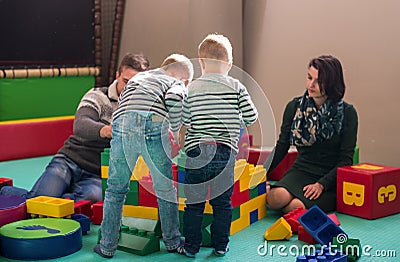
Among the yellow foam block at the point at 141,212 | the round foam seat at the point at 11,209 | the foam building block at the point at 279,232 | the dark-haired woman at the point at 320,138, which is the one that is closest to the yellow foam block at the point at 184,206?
the yellow foam block at the point at 141,212

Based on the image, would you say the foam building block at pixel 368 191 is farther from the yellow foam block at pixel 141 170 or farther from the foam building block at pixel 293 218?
the yellow foam block at pixel 141 170

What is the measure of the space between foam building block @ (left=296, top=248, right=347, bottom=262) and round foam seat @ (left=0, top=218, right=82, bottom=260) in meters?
0.75

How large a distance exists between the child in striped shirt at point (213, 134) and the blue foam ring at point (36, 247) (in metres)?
0.40

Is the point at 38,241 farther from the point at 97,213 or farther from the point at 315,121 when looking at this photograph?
the point at 315,121

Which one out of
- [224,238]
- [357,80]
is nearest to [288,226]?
[224,238]

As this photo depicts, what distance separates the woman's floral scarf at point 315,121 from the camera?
234 centimetres

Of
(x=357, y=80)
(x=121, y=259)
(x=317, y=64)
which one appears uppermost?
(x=317, y=64)

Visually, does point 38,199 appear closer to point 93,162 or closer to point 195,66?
point 93,162

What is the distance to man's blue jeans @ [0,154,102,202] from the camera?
2295mm

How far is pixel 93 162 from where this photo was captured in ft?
7.96

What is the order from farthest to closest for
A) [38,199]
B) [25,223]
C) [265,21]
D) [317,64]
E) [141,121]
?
[265,21], [317,64], [38,199], [25,223], [141,121]

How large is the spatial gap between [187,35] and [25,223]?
202 centimetres

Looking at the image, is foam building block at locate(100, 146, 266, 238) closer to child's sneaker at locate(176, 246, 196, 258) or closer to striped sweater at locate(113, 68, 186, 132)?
child's sneaker at locate(176, 246, 196, 258)

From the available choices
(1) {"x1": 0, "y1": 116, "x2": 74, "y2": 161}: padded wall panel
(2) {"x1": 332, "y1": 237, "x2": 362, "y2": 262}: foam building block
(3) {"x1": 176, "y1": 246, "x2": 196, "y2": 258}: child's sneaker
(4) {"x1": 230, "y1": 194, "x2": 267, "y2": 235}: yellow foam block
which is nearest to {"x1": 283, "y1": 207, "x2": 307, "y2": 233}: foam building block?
(4) {"x1": 230, "y1": 194, "x2": 267, "y2": 235}: yellow foam block
